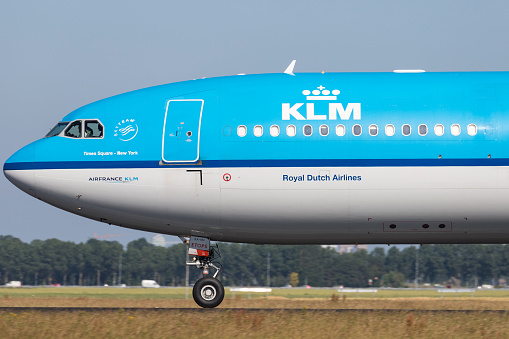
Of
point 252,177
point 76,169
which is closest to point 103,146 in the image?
A: point 76,169

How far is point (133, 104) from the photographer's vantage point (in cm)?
2362

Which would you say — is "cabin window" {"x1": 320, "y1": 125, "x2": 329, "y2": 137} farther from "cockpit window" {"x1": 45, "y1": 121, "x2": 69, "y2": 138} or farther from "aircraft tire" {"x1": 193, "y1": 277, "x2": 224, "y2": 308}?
"cockpit window" {"x1": 45, "y1": 121, "x2": 69, "y2": 138}

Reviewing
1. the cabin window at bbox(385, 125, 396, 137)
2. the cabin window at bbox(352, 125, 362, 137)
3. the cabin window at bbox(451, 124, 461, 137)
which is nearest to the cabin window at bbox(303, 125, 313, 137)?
the cabin window at bbox(352, 125, 362, 137)

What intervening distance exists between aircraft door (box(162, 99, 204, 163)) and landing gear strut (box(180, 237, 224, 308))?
9.08 feet

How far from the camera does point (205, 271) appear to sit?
2347 centimetres

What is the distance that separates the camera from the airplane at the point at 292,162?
22.1 metres

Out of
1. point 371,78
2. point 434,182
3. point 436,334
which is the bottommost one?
point 436,334

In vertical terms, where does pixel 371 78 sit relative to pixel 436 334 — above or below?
above

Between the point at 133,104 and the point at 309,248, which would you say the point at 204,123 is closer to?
the point at 133,104

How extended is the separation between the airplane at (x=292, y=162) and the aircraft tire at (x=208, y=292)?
0.04 metres

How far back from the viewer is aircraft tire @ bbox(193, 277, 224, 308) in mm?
23109

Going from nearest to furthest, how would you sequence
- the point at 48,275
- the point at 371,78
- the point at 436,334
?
the point at 436,334 → the point at 371,78 → the point at 48,275

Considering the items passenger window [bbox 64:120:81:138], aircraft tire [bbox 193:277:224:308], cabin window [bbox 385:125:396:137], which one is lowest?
aircraft tire [bbox 193:277:224:308]

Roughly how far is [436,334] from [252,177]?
23.0 feet
